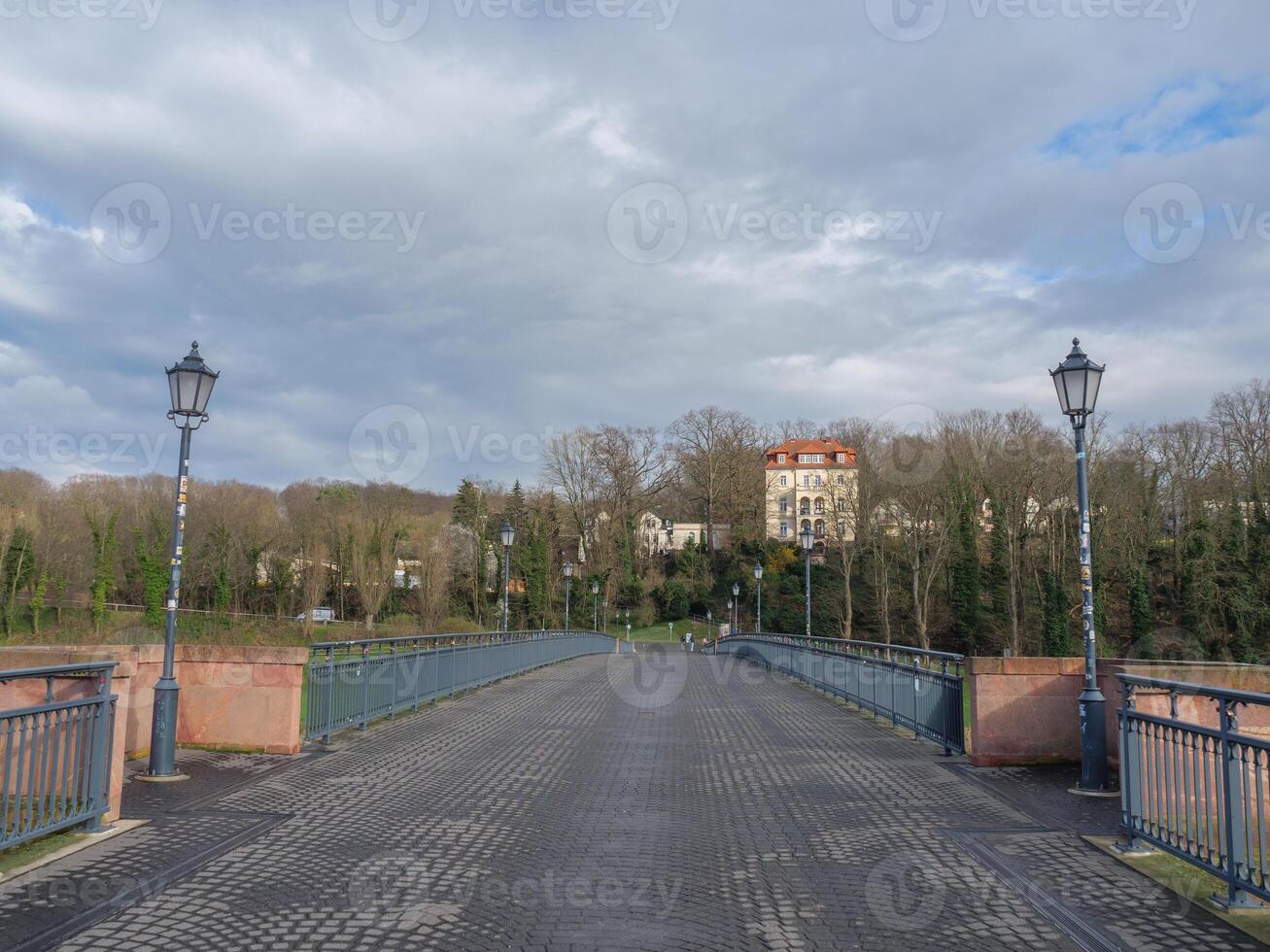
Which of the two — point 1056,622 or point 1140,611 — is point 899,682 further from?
point 1140,611

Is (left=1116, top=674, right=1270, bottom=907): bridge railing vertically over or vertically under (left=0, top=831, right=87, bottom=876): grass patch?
over

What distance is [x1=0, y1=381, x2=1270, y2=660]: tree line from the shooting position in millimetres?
48156

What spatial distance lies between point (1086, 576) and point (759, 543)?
65.1 m

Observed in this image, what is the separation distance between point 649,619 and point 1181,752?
232ft

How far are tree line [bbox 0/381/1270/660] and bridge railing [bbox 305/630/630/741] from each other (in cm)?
3564

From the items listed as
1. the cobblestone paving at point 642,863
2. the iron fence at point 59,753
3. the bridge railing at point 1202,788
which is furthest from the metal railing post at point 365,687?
the bridge railing at point 1202,788

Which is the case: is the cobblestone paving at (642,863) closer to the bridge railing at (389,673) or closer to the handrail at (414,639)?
the bridge railing at (389,673)

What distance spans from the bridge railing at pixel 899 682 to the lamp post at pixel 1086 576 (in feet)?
5.94

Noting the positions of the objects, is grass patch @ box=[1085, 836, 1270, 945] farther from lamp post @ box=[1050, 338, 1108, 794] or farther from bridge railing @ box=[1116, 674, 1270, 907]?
lamp post @ box=[1050, 338, 1108, 794]

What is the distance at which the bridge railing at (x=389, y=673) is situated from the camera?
1141 centimetres

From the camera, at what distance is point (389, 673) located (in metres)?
13.8

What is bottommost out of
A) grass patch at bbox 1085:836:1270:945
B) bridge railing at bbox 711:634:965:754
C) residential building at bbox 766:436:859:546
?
grass patch at bbox 1085:836:1270:945

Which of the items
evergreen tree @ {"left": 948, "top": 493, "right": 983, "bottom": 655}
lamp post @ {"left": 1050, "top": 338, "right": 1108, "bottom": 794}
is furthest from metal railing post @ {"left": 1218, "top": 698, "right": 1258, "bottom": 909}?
evergreen tree @ {"left": 948, "top": 493, "right": 983, "bottom": 655}

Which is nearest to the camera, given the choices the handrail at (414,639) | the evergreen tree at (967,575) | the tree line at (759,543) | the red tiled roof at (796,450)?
the handrail at (414,639)
